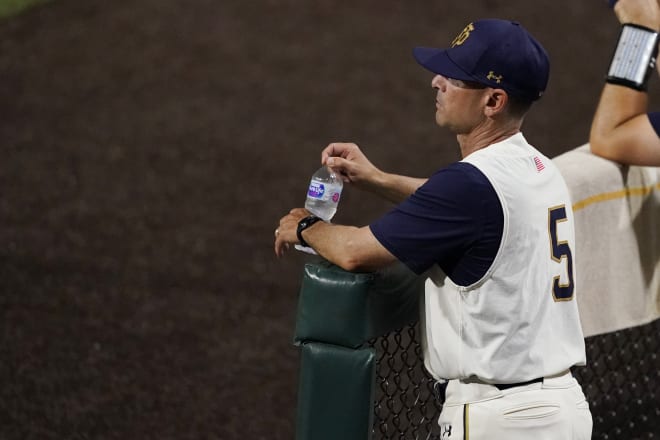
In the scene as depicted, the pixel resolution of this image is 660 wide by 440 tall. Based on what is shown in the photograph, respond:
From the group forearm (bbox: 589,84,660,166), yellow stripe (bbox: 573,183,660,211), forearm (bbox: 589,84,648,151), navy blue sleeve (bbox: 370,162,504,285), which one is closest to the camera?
navy blue sleeve (bbox: 370,162,504,285)

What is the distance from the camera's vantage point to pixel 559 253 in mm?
3049

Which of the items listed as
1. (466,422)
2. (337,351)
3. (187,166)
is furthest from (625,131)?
(187,166)

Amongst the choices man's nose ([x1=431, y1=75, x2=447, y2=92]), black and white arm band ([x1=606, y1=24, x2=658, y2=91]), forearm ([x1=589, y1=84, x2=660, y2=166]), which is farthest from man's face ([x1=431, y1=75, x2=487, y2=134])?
black and white arm band ([x1=606, y1=24, x2=658, y2=91])

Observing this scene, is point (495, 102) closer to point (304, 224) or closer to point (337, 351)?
point (304, 224)

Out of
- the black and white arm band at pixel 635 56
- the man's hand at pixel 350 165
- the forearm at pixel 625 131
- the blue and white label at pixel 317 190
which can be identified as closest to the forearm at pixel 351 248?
the blue and white label at pixel 317 190

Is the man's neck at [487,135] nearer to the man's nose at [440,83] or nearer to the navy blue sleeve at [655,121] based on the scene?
the man's nose at [440,83]

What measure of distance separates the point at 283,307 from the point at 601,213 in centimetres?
278

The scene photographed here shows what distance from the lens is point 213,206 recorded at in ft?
24.7

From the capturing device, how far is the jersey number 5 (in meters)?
3.03

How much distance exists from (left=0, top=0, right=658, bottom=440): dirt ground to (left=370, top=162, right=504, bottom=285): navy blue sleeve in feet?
7.79

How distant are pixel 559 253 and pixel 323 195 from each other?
73cm

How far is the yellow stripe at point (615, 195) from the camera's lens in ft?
12.5

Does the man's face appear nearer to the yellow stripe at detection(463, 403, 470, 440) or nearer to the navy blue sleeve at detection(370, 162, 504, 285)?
the navy blue sleeve at detection(370, 162, 504, 285)

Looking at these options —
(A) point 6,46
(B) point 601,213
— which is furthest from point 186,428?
(A) point 6,46
